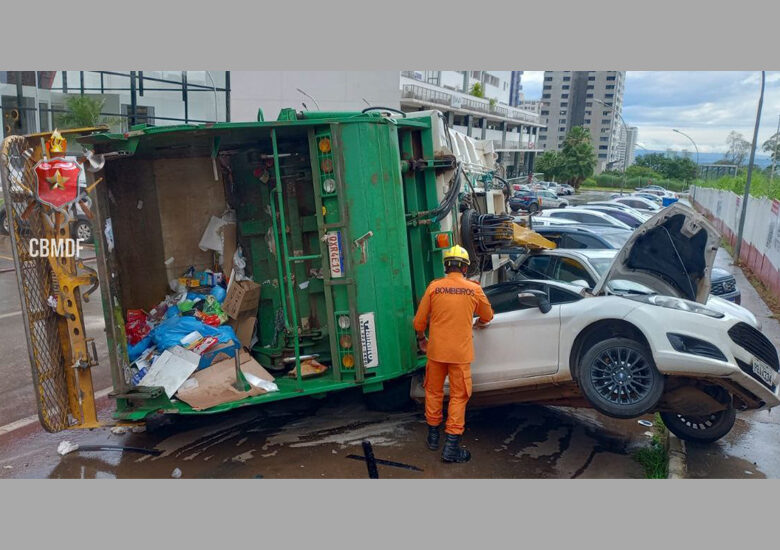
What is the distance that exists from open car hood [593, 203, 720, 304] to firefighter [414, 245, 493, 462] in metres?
1.28

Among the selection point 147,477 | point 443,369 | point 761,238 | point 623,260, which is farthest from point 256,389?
point 761,238

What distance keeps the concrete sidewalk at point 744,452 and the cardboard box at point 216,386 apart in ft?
12.3

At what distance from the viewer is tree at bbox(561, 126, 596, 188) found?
65.2 m

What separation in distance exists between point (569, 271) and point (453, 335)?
10.3ft

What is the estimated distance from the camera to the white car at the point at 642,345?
4.80m

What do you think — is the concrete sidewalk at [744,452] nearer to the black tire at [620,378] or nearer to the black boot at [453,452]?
the black tire at [620,378]

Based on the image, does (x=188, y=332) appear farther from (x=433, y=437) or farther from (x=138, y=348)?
(x=433, y=437)

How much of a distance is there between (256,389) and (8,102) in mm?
16681

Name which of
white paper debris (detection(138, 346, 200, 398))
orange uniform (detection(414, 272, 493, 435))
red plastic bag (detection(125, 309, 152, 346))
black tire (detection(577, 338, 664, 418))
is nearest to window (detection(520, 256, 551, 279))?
orange uniform (detection(414, 272, 493, 435))

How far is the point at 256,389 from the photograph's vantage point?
18.4 feet

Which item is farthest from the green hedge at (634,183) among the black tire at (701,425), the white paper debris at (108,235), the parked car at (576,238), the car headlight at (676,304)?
the white paper debris at (108,235)

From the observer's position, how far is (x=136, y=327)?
626cm

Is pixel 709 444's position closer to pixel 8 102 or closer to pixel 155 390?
pixel 155 390

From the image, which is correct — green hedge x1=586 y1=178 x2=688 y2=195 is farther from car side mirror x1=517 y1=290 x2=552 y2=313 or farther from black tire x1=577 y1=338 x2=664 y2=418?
black tire x1=577 y1=338 x2=664 y2=418
